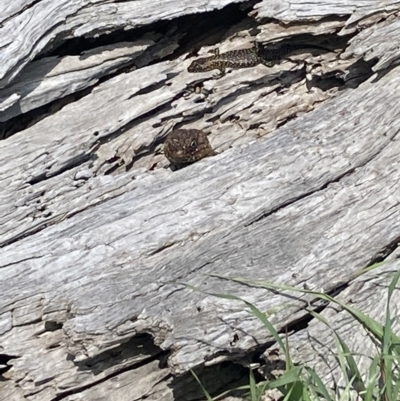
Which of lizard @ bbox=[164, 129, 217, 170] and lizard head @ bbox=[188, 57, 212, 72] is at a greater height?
lizard head @ bbox=[188, 57, 212, 72]

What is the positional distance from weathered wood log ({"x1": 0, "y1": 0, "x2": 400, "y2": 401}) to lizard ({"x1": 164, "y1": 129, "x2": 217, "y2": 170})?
0.09 m

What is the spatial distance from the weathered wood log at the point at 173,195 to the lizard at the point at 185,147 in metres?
0.09

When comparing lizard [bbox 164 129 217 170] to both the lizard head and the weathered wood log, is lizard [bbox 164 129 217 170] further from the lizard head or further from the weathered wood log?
the lizard head

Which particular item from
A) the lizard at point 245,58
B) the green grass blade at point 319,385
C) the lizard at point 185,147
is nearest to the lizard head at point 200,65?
the lizard at point 245,58

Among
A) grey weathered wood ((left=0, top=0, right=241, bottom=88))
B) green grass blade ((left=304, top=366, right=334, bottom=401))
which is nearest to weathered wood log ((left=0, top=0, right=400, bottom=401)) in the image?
grey weathered wood ((left=0, top=0, right=241, bottom=88))

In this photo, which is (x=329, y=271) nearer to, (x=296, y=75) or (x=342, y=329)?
(x=342, y=329)

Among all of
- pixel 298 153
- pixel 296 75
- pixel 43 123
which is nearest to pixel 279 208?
pixel 298 153

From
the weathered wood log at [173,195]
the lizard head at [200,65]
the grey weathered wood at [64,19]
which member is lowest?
the weathered wood log at [173,195]

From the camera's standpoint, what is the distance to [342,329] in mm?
3811

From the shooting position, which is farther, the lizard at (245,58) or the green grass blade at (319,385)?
the lizard at (245,58)

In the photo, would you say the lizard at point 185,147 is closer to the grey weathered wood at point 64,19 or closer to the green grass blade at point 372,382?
the grey weathered wood at point 64,19

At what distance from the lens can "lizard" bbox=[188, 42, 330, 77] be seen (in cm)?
496

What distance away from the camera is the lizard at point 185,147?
4438 millimetres

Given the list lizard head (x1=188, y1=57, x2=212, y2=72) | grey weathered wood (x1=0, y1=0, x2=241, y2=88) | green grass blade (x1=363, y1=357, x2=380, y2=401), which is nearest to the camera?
green grass blade (x1=363, y1=357, x2=380, y2=401)
